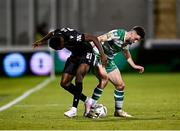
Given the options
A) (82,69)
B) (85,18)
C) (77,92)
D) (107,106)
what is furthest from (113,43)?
(85,18)

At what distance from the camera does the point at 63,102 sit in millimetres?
18812

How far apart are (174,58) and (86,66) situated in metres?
17.4

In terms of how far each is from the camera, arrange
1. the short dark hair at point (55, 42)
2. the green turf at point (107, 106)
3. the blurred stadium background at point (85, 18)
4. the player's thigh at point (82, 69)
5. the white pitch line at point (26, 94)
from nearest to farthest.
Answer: the green turf at point (107, 106) < the short dark hair at point (55, 42) < the player's thigh at point (82, 69) < the white pitch line at point (26, 94) < the blurred stadium background at point (85, 18)

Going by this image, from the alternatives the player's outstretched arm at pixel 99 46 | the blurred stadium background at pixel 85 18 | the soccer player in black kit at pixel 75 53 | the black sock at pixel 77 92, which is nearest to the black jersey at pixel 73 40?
the soccer player in black kit at pixel 75 53

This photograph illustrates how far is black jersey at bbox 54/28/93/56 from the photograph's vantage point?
46.2ft

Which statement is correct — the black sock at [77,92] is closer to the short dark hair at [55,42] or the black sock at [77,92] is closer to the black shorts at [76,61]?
the black shorts at [76,61]

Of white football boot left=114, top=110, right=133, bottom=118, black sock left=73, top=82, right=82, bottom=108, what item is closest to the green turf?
white football boot left=114, top=110, right=133, bottom=118

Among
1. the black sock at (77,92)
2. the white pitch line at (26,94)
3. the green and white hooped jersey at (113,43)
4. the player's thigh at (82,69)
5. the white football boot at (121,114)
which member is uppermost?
the green and white hooped jersey at (113,43)

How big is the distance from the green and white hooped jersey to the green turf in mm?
1219

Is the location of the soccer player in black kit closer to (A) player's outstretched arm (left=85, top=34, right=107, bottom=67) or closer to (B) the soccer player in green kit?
(A) player's outstretched arm (left=85, top=34, right=107, bottom=67)

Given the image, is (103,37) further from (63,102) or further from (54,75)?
(54,75)

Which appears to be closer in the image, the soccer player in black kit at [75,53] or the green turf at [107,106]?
the green turf at [107,106]

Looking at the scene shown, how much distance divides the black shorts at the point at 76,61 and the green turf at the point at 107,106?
2.89 ft

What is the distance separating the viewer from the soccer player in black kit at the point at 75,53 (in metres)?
14.0
